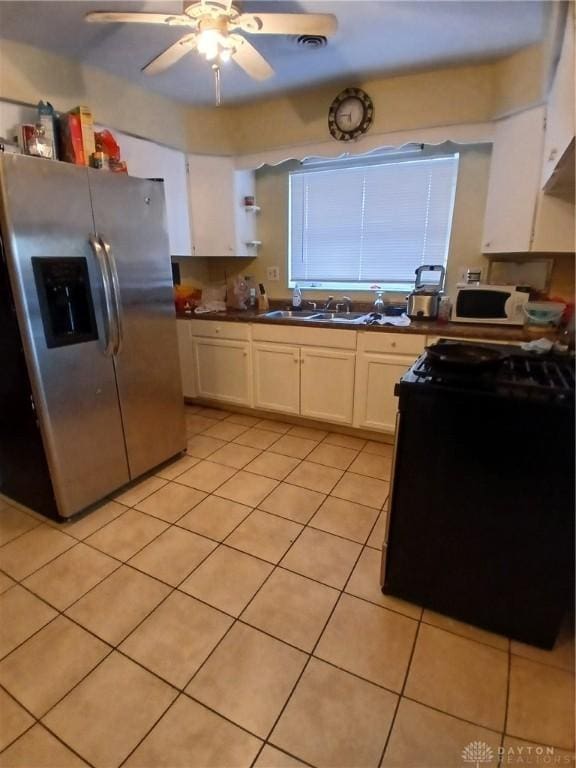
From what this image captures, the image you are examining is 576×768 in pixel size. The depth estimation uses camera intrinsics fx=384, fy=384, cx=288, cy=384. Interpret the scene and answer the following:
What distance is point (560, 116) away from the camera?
65.2 inches

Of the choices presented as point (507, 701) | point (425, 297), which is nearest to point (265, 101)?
point (425, 297)

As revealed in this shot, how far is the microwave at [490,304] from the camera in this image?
237 centimetres

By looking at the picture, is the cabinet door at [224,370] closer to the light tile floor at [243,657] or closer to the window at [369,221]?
the window at [369,221]

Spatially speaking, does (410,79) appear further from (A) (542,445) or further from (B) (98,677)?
(B) (98,677)

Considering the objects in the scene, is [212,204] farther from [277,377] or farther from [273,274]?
[277,377]

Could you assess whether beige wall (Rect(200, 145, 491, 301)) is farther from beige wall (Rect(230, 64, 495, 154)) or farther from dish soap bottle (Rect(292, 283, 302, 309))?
beige wall (Rect(230, 64, 495, 154))

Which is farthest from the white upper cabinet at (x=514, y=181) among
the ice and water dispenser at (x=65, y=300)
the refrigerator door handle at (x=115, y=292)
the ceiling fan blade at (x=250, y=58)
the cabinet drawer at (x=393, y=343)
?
the ice and water dispenser at (x=65, y=300)

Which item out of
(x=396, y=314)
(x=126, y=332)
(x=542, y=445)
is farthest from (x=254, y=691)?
(x=396, y=314)

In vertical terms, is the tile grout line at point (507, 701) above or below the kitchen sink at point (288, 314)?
below

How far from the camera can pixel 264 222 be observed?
345cm

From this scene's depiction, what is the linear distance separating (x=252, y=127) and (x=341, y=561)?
3.14 m

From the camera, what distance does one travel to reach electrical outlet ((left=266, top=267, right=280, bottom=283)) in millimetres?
3494

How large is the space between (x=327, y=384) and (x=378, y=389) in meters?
0.37

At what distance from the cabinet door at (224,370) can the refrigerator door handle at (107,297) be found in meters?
1.19
